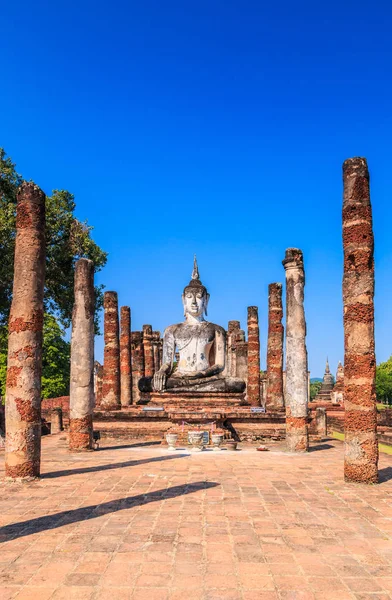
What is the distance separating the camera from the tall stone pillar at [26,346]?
368 inches

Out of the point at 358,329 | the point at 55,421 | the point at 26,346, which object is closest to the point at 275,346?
the point at 55,421

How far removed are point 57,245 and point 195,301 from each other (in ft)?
18.0

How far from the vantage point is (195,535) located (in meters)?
5.96

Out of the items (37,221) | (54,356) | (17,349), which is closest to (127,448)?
(17,349)

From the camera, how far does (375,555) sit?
5.38m

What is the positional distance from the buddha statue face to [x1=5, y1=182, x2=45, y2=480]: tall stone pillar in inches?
461

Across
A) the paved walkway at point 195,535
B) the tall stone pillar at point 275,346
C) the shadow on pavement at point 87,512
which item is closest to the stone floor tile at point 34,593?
the paved walkway at point 195,535

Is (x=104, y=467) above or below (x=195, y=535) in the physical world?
below

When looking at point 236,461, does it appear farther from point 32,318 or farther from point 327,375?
point 327,375

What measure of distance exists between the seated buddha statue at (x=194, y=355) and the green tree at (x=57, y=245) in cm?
390

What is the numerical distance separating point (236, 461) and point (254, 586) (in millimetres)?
6929

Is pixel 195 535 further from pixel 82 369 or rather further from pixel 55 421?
pixel 55 421

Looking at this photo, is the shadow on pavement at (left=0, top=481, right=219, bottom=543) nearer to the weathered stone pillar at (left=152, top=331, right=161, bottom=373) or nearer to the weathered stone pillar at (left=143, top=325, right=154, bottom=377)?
the weathered stone pillar at (left=143, top=325, right=154, bottom=377)

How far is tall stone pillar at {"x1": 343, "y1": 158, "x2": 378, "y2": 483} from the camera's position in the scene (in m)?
9.08
